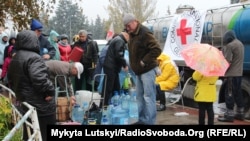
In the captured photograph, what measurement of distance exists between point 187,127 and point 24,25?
15.9ft

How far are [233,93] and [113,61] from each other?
2.46 meters

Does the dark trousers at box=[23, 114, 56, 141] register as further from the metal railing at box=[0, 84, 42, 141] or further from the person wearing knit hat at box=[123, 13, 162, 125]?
the person wearing knit hat at box=[123, 13, 162, 125]

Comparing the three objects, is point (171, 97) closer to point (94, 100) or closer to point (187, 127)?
point (94, 100)

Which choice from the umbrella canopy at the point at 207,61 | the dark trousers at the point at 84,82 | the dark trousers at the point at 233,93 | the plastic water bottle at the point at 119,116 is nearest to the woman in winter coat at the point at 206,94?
the umbrella canopy at the point at 207,61

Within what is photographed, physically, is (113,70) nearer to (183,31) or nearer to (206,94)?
(206,94)

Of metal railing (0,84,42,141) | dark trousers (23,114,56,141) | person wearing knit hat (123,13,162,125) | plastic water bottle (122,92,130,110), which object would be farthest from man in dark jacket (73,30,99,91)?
dark trousers (23,114,56,141)

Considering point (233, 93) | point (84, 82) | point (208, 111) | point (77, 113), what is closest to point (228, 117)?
point (233, 93)

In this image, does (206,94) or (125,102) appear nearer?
(206,94)

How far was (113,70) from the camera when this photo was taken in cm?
767

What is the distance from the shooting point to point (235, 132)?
416 centimetres

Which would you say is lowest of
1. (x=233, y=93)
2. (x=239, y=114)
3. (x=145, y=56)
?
(x=239, y=114)

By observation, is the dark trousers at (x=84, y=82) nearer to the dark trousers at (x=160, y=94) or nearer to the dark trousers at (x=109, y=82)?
the dark trousers at (x=109, y=82)

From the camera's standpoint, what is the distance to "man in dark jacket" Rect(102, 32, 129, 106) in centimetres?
746

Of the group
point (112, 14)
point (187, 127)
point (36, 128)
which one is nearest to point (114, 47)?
point (187, 127)
